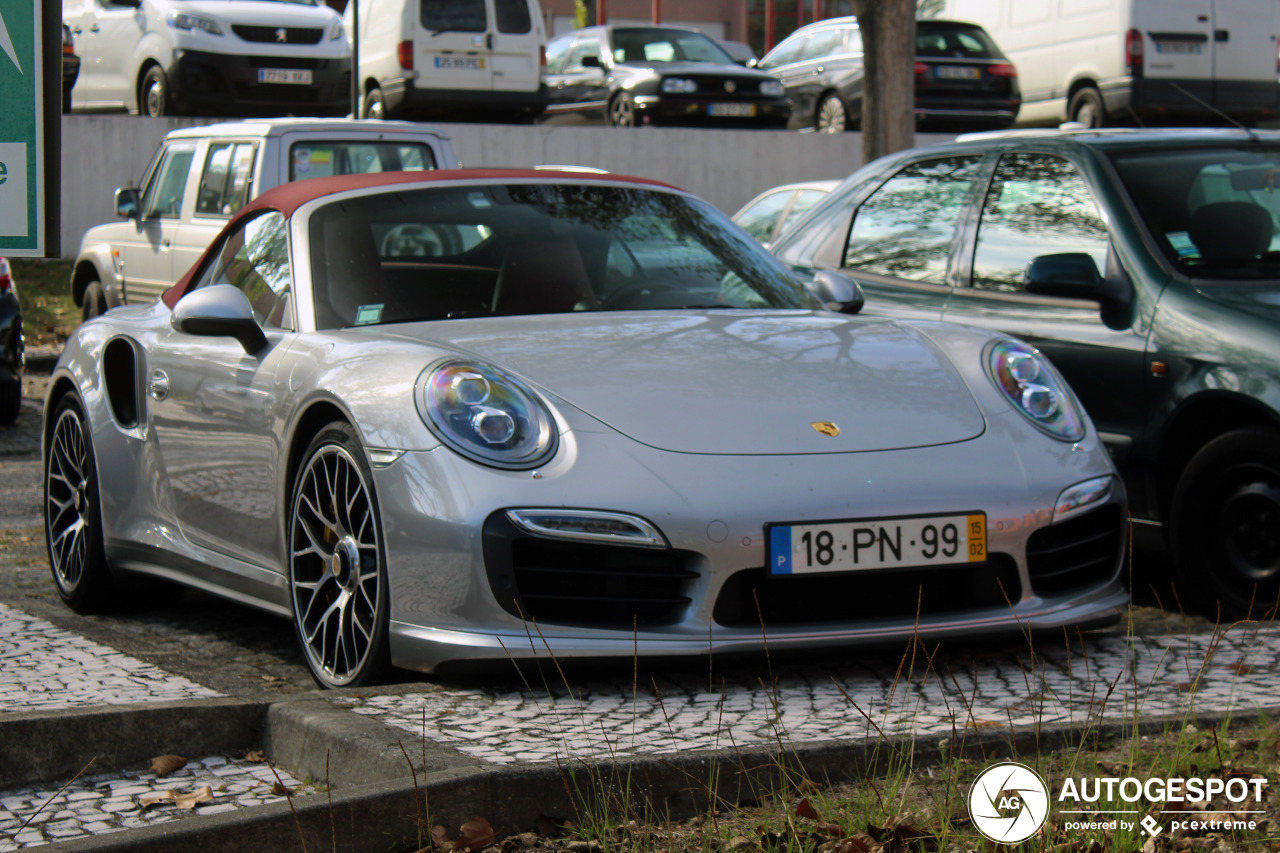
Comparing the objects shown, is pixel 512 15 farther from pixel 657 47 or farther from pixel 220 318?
pixel 220 318

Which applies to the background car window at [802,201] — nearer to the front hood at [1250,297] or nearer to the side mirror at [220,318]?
the front hood at [1250,297]

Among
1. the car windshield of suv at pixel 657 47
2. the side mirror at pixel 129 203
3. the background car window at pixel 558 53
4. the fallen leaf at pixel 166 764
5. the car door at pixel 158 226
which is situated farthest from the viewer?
the background car window at pixel 558 53

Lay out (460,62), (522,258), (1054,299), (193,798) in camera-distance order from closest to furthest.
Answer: (193,798), (522,258), (1054,299), (460,62)

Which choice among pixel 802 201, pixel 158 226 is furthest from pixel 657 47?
pixel 158 226

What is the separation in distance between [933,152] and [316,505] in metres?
3.52

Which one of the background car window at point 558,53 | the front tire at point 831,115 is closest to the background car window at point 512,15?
the background car window at point 558,53

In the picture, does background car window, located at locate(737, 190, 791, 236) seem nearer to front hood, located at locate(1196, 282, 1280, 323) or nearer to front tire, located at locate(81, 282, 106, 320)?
front tire, located at locate(81, 282, 106, 320)

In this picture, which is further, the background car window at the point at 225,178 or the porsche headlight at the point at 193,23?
the porsche headlight at the point at 193,23

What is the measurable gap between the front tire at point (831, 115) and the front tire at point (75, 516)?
18147 millimetres

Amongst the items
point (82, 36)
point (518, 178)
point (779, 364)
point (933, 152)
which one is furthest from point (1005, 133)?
point (82, 36)

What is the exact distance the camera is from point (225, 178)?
11445 mm

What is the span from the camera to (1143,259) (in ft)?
18.0

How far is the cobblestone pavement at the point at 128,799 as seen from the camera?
10.2 ft

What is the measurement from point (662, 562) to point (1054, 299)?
2.64m
